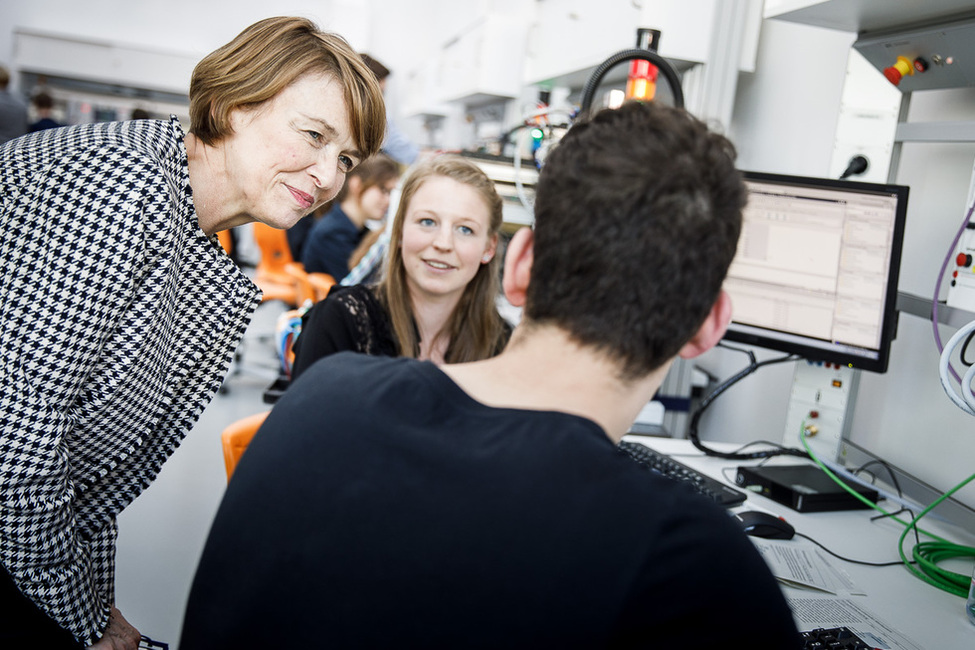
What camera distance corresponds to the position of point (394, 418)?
60cm

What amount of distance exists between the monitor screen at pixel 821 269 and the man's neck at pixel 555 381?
2.95ft

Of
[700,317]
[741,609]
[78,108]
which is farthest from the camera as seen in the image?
[78,108]

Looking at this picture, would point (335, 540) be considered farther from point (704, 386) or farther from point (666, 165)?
point (704, 386)

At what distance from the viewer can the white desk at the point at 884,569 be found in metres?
1.04

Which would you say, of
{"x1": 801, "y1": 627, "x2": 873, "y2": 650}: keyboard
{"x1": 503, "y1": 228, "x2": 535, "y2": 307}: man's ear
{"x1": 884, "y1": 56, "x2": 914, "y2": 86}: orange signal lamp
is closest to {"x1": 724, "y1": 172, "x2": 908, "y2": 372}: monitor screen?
{"x1": 884, "y1": 56, "x2": 914, "y2": 86}: orange signal lamp

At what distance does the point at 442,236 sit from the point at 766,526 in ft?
2.93

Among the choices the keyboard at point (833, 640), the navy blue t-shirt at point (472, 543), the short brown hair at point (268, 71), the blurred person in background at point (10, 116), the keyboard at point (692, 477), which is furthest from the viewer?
the blurred person in background at point (10, 116)

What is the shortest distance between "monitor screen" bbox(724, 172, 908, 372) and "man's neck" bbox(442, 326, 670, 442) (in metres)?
0.90

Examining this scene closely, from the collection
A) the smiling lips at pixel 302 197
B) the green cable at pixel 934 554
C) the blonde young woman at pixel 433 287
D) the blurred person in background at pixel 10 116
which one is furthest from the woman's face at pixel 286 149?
the blurred person in background at pixel 10 116

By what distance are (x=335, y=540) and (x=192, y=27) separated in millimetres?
8250

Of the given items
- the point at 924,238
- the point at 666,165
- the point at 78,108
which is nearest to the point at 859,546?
the point at 924,238

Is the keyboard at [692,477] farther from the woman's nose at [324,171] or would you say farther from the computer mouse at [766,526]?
the woman's nose at [324,171]

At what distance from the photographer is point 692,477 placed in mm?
1427

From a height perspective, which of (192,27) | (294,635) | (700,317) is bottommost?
(294,635)
